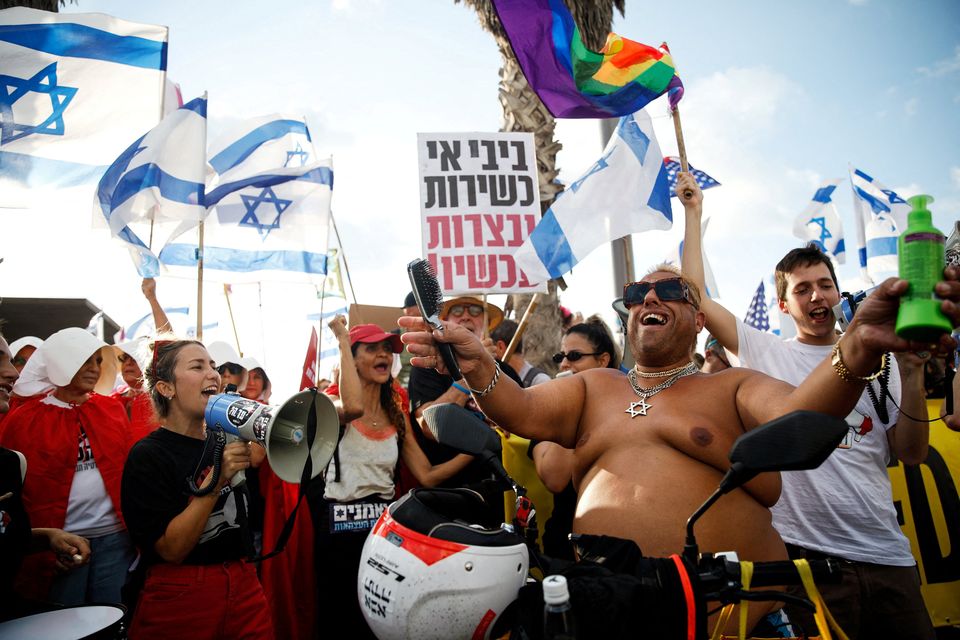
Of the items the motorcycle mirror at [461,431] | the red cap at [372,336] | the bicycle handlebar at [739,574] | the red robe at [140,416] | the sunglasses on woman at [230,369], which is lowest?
the bicycle handlebar at [739,574]

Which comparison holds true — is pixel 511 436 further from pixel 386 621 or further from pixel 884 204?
pixel 884 204

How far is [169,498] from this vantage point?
2.86 metres

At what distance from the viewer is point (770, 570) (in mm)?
1536

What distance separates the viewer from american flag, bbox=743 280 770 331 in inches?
365

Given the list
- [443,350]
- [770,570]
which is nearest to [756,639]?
[770,570]

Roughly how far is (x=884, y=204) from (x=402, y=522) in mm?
9286

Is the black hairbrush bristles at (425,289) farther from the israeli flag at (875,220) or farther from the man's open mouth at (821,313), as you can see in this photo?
the israeli flag at (875,220)

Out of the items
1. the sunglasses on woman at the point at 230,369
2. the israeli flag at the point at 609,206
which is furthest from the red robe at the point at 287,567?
the israeli flag at the point at 609,206

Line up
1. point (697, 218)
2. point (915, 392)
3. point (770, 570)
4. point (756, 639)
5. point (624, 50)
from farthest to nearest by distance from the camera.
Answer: point (624, 50) < point (697, 218) < point (915, 392) < point (756, 639) < point (770, 570)

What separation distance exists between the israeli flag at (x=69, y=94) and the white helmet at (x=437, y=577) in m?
5.64

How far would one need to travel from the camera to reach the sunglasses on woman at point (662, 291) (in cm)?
282

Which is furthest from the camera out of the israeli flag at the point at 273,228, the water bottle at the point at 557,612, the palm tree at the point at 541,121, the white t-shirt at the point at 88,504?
the palm tree at the point at 541,121

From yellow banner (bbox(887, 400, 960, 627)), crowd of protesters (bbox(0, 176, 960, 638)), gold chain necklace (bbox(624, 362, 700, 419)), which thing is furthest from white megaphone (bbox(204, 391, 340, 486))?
yellow banner (bbox(887, 400, 960, 627))

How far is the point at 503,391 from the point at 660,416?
62 centimetres
